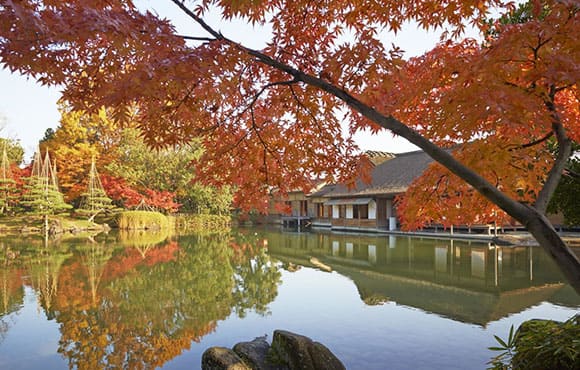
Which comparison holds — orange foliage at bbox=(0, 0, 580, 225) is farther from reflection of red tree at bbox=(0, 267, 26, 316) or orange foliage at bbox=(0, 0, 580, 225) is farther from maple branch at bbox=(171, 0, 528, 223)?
reflection of red tree at bbox=(0, 267, 26, 316)

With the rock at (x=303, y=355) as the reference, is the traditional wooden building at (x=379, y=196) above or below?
above

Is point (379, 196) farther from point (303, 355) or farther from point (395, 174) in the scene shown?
point (303, 355)

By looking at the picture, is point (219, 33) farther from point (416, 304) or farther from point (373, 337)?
point (416, 304)

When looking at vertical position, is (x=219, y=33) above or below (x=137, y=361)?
above

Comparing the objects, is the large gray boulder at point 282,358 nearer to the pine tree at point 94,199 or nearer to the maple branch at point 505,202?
the maple branch at point 505,202

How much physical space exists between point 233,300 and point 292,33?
4.45 m

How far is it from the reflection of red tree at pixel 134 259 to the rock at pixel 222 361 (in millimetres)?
5138

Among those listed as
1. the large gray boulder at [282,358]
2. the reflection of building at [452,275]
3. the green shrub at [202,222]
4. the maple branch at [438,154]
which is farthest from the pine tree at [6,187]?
the maple branch at [438,154]

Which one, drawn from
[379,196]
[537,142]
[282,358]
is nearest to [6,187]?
[379,196]

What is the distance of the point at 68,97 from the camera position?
105 inches

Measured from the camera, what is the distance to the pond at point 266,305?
4160 millimetres

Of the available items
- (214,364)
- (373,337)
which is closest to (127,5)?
(214,364)

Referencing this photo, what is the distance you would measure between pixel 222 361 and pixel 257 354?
1.37 ft

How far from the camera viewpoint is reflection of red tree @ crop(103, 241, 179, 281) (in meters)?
8.68
